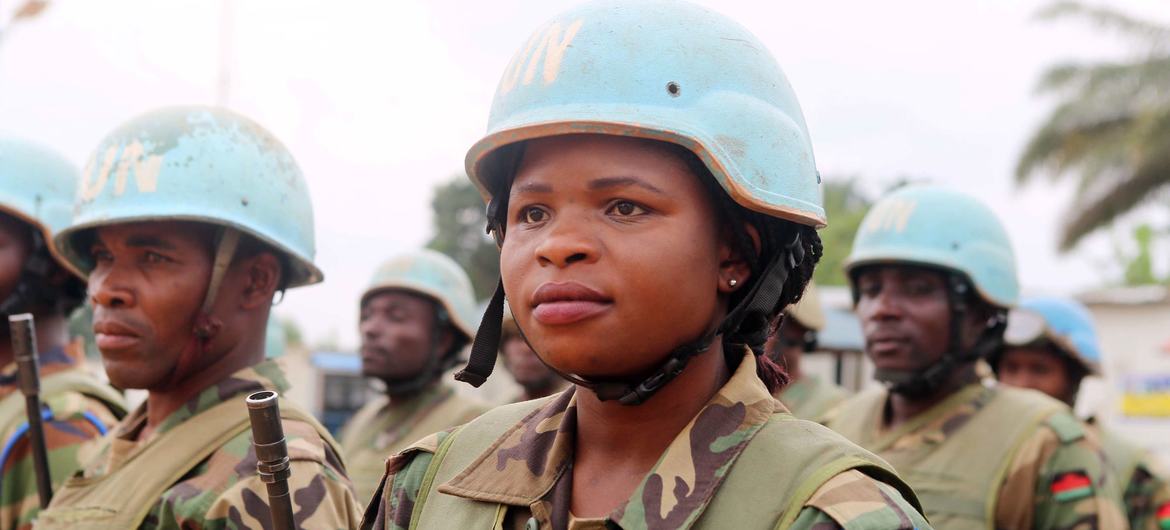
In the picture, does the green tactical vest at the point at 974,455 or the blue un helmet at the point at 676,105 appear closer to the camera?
the blue un helmet at the point at 676,105

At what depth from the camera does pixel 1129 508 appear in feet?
20.5

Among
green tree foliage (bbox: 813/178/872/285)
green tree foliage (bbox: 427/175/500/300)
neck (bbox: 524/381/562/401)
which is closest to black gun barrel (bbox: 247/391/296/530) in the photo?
neck (bbox: 524/381/562/401)

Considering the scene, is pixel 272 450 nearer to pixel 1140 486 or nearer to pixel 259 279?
pixel 259 279

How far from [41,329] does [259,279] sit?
5.73 feet

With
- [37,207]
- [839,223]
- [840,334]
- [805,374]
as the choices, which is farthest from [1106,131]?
[839,223]

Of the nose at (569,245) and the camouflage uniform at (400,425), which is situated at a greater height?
the nose at (569,245)

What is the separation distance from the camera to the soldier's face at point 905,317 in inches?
199

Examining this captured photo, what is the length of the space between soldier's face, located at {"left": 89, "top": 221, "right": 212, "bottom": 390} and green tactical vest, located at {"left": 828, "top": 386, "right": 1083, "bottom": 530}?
3.18 m

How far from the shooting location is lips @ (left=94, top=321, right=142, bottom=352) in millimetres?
3426

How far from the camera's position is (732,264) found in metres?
2.40

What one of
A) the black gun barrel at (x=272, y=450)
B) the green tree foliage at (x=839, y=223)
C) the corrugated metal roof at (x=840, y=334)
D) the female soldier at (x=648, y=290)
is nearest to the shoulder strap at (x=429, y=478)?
the female soldier at (x=648, y=290)

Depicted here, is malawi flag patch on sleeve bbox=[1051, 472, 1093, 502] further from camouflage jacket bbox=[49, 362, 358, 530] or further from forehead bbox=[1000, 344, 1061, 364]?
camouflage jacket bbox=[49, 362, 358, 530]

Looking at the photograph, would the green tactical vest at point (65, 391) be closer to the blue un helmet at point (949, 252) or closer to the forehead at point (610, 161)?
the forehead at point (610, 161)

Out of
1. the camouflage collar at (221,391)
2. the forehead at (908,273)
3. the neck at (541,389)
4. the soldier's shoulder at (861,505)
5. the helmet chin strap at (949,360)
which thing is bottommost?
the neck at (541,389)
